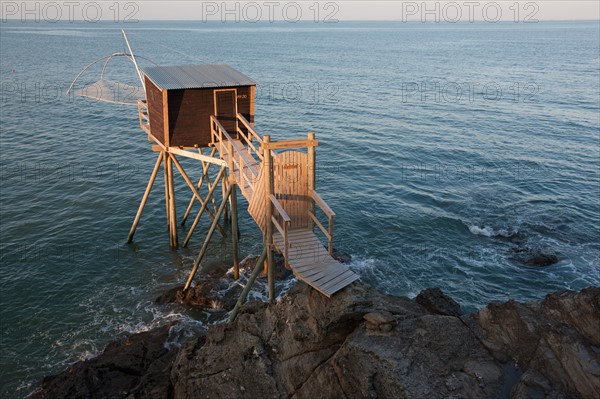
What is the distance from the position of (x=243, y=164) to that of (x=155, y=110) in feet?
19.1

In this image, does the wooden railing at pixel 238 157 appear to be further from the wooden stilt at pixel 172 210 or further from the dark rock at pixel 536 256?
the dark rock at pixel 536 256

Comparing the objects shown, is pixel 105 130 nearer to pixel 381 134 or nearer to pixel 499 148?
pixel 381 134

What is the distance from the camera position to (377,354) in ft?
37.4

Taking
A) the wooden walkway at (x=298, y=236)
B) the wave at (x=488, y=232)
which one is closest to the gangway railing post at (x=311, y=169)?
the wooden walkway at (x=298, y=236)

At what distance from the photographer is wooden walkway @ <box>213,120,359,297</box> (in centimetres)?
1379

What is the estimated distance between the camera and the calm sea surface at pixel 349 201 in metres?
20.8

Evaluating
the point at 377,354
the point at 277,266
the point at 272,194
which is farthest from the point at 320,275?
the point at 277,266

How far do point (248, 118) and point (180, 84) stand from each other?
10.9 feet

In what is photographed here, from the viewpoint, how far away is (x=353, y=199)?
30.7 metres

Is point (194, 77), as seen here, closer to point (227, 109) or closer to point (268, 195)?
point (227, 109)

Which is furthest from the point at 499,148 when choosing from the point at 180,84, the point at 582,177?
the point at 180,84

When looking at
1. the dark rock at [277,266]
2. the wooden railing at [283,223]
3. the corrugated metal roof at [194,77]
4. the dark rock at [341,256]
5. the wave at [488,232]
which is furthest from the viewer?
the wave at [488,232]

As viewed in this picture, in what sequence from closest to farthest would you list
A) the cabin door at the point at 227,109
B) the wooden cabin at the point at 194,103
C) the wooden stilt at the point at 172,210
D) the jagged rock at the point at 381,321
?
the jagged rock at the point at 381,321, the wooden cabin at the point at 194,103, the cabin door at the point at 227,109, the wooden stilt at the point at 172,210

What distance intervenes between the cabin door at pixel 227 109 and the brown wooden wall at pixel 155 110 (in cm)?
237
